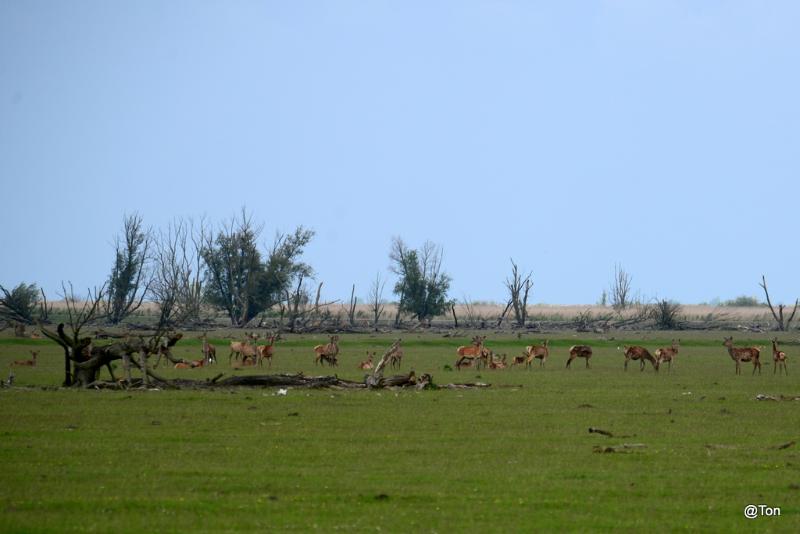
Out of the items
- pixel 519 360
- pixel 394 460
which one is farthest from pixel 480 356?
pixel 394 460

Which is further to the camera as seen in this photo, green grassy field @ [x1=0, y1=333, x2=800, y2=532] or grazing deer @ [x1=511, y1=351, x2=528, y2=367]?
grazing deer @ [x1=511, y1=351, x2=528, y2=367]

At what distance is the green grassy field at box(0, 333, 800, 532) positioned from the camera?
1170cm

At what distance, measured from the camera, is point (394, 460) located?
50.8 ft

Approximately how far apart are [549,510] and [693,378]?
2218 centimetres

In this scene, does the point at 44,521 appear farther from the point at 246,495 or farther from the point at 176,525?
the point at 246,495

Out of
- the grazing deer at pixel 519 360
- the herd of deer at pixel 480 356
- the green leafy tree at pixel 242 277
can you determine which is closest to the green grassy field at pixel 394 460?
the herd of deer at pixel 480 356

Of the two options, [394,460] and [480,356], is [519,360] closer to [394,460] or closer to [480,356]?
[480,356]

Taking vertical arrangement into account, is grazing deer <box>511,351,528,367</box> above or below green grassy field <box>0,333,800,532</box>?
above

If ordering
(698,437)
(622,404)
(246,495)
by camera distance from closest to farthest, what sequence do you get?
(246,495) → (698,437) → (622,404)

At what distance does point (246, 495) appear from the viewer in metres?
12.8

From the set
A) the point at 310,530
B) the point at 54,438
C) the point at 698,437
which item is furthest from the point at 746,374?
the point at 310,530

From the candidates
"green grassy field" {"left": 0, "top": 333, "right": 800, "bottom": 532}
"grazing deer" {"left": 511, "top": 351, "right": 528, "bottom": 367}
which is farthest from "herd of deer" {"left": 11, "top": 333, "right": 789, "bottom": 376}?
"green grassy field" {"left": 0, "top": 333, "right": 800, "bottom": 532}

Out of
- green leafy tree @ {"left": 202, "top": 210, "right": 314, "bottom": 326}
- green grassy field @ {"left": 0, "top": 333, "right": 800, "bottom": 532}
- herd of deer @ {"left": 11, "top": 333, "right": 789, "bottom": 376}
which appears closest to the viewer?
green grassy field @ {"left": 0, "top": 333, "right": 800, "bottom": 532}

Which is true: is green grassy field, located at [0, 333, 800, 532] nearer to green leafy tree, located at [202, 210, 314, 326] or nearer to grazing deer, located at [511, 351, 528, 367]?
grazing deer, located at [511, 351, 528, 367]
